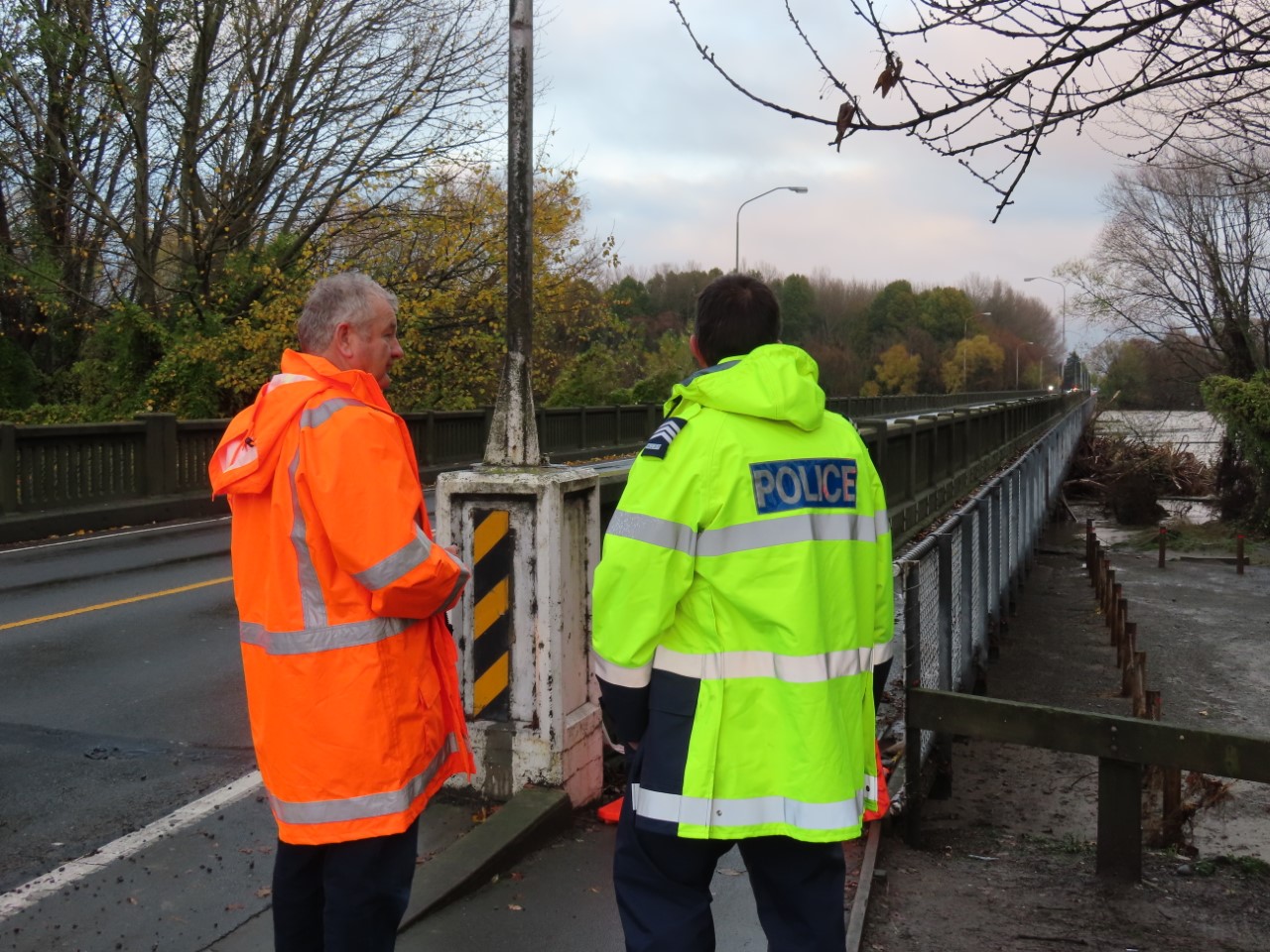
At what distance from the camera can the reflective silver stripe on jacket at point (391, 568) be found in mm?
2676

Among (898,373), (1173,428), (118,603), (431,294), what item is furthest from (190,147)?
(898,373)

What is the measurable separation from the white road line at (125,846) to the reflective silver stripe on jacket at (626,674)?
251 cm

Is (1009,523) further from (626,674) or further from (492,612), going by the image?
(626,674)

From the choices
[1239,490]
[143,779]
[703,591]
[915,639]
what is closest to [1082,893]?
[915,639]

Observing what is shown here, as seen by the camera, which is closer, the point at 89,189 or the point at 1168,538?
the point at 89,189

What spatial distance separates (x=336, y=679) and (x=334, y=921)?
61 centimetres

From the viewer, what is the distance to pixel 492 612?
455 centimetres

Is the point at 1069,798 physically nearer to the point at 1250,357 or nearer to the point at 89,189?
the point at 89,189

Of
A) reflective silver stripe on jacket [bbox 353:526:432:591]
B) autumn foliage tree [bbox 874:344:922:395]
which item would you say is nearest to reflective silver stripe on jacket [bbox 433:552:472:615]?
reflective silver stripe on jacket [bbox 353:526:432:591]

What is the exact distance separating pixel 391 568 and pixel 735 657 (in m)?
0.82

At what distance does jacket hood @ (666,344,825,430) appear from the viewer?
8.61 ft

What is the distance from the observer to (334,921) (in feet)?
9.21

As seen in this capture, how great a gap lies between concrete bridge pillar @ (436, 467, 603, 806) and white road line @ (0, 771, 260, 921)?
115cm

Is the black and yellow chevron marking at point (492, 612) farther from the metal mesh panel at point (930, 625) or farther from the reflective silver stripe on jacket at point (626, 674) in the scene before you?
the metal mesh panel at point (930, 625)
